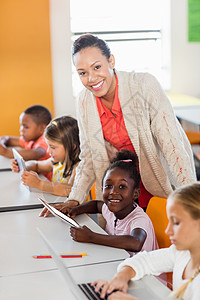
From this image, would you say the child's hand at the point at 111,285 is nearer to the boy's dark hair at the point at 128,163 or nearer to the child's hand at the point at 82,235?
the child's hand at the point at 82,235

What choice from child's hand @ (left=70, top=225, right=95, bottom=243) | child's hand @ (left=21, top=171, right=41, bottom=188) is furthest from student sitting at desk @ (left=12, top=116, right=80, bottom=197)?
child's hand @ (left=70, top=225, right=95, bottom=243)

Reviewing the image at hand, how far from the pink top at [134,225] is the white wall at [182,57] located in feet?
11.3

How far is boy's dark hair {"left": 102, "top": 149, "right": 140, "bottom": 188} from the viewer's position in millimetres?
2014

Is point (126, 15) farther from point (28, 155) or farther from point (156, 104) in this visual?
point (156, 104)

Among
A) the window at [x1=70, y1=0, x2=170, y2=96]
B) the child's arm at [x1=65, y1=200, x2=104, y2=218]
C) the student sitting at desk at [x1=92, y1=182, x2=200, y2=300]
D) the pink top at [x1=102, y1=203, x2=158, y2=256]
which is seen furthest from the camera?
the window at [x1=70, y1=0, x2=170, y2=96]

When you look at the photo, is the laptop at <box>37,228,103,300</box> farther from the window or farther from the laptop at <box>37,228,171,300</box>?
the window

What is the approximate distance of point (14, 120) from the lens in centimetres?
493

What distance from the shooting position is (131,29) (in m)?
5.17

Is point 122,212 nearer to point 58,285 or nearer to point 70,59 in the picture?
point 58,285

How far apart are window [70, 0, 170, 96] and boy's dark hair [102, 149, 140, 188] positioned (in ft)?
10.5

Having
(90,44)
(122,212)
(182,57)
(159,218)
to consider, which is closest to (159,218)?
(159,218)

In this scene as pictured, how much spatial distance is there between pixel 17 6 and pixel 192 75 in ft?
6.76

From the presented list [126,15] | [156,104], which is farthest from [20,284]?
[126,15]

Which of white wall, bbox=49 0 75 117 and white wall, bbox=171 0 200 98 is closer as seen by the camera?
white wall, bbox=49 0 75 117
